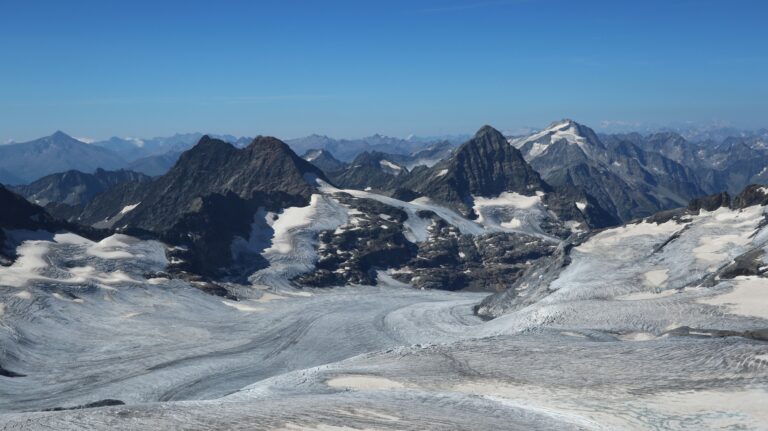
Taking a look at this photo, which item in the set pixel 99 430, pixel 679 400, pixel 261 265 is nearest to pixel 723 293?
pixel 679 400

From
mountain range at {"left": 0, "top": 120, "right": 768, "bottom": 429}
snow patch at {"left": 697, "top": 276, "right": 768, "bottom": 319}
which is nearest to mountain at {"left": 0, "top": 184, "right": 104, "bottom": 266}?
mountain range at {"left": 0, "top": 120, "right": 768, "bottom": 429}

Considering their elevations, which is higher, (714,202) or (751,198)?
(751,198)

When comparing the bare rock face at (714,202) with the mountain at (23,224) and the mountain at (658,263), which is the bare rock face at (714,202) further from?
the mountain at (23,224)

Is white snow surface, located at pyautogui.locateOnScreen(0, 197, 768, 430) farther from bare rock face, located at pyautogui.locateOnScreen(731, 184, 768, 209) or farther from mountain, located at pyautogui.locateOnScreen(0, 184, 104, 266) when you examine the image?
mountain, located at pyautogui.locateOnScreen(0, 184, 104, 266)

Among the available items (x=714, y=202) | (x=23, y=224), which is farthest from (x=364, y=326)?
(x=23, y=224)

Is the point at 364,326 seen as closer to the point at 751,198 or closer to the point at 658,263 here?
the point at 658,263

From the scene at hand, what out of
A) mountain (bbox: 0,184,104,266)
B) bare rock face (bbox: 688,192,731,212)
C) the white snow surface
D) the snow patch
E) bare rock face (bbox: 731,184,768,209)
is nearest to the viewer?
the white snow surface

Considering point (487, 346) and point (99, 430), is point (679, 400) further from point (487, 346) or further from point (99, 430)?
point (99, 430)

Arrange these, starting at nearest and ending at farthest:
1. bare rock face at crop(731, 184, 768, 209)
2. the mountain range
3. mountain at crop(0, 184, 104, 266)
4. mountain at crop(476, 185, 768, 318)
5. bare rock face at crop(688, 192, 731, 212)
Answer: the mountain range
mountain at crop(476, 185, 768, 318)
bare rock face at crop(731, 184, 768, 209)
bare rock face at crop(688, 192, 731, 212)
mountain at crop(0, 184, 104, 266)

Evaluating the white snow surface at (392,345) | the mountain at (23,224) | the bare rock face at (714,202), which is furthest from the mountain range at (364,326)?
the bare rock face at (714,202)

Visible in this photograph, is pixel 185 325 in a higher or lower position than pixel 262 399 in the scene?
lower

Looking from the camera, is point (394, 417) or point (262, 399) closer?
point (394, 417)
